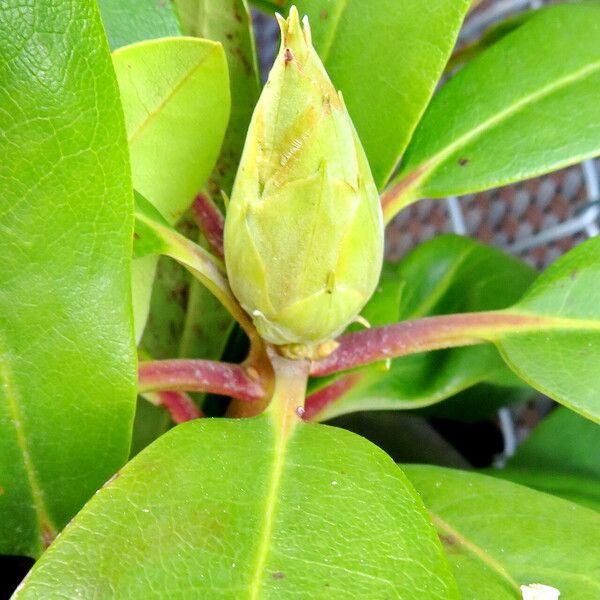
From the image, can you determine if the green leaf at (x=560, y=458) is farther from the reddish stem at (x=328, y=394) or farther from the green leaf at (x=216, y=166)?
the green leaf at (x=216, y=166)

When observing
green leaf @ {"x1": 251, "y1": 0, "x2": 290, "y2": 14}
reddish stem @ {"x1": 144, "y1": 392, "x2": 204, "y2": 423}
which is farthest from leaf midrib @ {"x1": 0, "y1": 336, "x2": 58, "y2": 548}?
green leaf @ {"x1": 251, "y1": 0, "x2": 290, "y2": 14}

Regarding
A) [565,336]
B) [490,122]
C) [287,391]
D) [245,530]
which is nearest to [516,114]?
[490,122]

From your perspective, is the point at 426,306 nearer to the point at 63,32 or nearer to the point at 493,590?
the point at 493,590

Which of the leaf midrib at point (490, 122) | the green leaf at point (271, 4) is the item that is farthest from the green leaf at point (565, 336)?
the green leaf at point (271, 4)

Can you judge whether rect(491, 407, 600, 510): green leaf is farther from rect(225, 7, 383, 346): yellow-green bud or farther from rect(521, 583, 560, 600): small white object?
rect(225, 7, 383, 346): yellow-green bud

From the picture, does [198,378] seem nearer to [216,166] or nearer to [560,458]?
[216,166]

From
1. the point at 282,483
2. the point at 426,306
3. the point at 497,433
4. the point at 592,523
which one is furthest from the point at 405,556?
the point at 497,433
